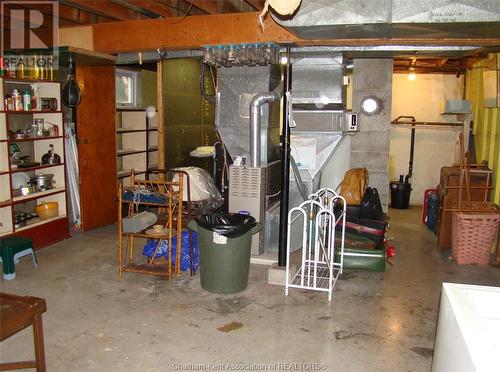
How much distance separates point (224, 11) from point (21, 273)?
3334 mm

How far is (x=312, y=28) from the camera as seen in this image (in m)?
3.41

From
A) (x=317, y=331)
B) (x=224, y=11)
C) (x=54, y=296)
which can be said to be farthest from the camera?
(x=224, y=11)

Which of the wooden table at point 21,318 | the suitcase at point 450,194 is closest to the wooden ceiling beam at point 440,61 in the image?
the suitcase at point 450,194

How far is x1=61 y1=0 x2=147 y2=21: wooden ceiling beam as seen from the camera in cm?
411

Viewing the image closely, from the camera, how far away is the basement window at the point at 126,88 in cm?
634

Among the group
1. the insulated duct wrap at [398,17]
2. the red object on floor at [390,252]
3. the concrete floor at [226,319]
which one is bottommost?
the concrete floor at [226,319]

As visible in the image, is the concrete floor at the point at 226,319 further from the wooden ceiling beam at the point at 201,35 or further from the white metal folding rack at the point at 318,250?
the wooden ceiling beam at the point at 201,35

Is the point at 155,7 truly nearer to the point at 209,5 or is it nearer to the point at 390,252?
the point at 209,5

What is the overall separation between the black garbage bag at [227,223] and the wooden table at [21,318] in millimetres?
1526

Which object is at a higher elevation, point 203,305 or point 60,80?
point 60,80

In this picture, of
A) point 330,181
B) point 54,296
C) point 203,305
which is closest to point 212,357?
point 203,305

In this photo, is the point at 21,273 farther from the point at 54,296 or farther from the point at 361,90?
the point at 361,90

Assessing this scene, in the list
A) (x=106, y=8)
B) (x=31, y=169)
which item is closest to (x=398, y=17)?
(x=106, y=8)

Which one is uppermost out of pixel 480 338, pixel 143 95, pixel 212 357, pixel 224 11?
pixel 224 11
